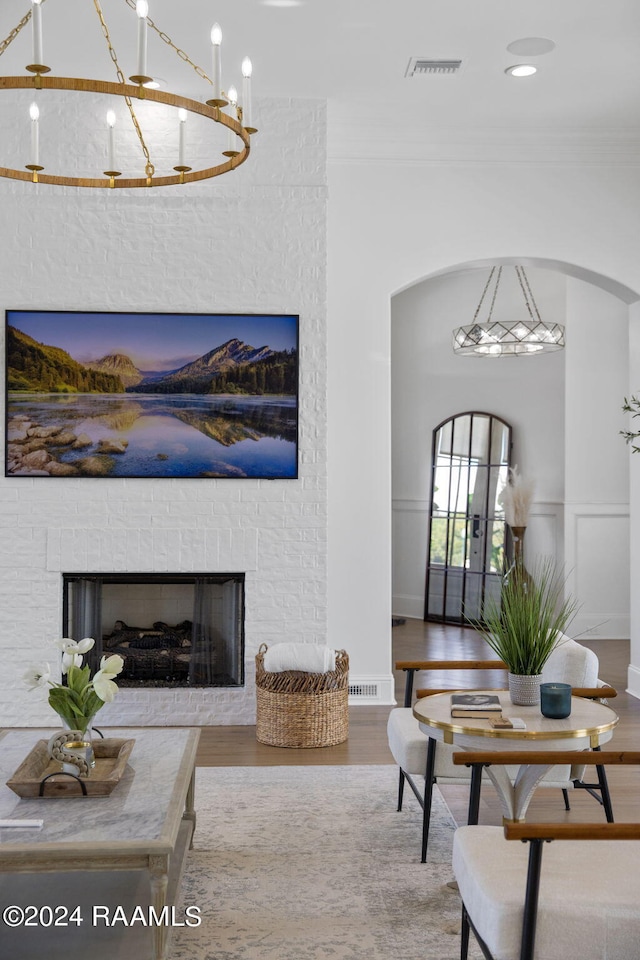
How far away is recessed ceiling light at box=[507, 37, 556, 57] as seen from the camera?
4.58 m

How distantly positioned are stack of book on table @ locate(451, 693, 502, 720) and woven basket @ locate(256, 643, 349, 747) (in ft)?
4.82

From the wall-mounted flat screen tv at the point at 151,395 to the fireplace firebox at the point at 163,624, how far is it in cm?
63

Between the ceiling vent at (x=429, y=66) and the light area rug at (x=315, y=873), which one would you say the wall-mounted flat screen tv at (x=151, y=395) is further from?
the light area rug at (x=315, y=873)

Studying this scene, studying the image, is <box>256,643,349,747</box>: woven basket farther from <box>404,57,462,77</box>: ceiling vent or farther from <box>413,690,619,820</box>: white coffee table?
<box>404,57,462,77</box>: ceiling vent

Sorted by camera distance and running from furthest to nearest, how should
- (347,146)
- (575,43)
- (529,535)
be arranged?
(529,535)
(347,146)
(575,43)

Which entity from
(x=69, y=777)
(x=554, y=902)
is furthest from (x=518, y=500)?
(x=554, y=902)

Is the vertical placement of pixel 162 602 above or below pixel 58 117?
below

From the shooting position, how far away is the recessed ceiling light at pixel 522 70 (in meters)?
4.86

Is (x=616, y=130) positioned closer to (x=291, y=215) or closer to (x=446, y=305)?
(x=291, y=215)

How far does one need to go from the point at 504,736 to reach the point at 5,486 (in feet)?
11.1

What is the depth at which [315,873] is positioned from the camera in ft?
10.7

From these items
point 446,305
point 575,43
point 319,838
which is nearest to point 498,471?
point 446,305

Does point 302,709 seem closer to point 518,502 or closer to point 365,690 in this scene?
point 365,690

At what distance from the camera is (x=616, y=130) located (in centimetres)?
575
